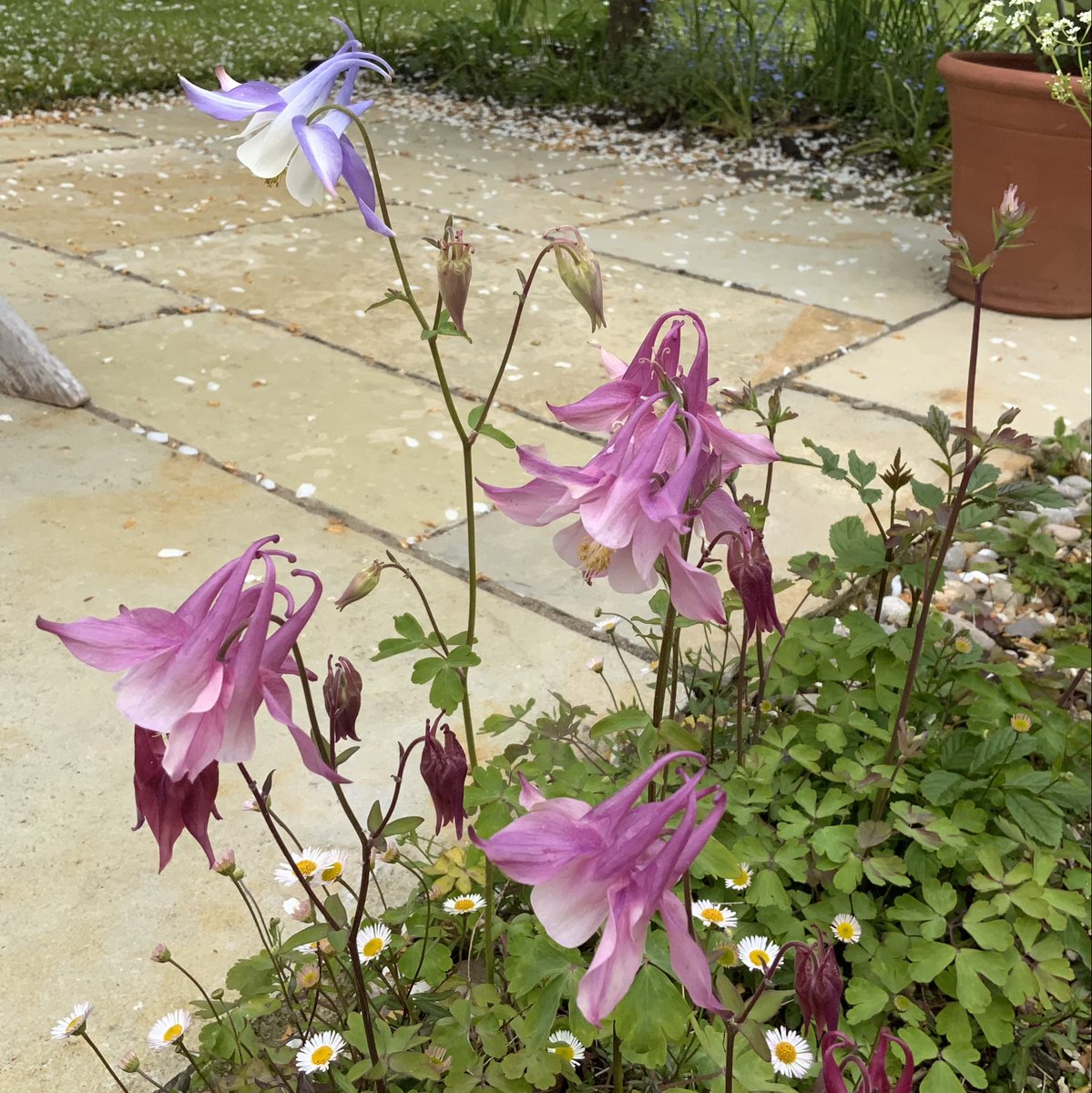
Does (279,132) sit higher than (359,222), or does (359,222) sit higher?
(279,132)

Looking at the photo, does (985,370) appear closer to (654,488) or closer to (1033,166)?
(1033,166)

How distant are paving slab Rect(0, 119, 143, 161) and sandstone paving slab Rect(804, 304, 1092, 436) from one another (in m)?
4.22

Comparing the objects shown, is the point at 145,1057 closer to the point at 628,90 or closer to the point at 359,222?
the point at 359,222

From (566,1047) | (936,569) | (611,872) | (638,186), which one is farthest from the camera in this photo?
(638,186)

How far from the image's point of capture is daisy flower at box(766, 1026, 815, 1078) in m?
1.29

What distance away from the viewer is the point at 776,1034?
4.50 ft

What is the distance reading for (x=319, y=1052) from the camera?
129cm

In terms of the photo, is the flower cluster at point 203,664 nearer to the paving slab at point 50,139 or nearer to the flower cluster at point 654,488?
the flower cluster at point 654,488

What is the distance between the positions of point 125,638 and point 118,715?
1311mm

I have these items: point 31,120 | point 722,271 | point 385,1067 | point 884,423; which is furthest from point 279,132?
point 31,120

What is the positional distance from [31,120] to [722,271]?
430cm

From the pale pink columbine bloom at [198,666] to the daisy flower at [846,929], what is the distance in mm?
956

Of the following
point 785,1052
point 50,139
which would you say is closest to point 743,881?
point 785,1052

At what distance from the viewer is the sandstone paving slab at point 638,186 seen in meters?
5.66
